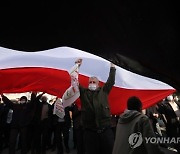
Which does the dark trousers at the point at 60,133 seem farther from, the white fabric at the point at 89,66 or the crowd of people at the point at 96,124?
the white fabric at the point at 89,66

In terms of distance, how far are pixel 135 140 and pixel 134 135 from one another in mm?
58

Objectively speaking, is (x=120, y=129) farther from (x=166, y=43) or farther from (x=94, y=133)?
(x=166, y=43)

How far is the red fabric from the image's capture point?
506 cm

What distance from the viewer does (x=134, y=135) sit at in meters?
2.51

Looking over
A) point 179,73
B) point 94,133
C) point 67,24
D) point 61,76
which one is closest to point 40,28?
point 67,24

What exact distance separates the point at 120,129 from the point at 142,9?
76.5 inches

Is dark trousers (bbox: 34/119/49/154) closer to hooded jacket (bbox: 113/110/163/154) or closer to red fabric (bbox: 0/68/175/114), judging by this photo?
red fabric (bbox: 0/68/175/114)

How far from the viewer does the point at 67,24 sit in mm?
988

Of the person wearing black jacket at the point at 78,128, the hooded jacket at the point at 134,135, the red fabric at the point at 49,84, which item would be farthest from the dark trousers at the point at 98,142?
the person wearing black jacket at the point at 78,128

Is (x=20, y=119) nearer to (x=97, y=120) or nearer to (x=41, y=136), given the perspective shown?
(x=41, y=136)

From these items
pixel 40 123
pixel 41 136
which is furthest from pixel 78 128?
pixel 41 136

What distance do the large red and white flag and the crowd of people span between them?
24.4 inches

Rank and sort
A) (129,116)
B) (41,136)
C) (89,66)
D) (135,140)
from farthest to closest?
(41,136)
(89,66)
(129,116)
(135,140)

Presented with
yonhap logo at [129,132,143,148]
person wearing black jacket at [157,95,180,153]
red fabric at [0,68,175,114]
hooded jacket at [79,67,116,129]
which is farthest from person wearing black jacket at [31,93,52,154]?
yonhap logo at [129,132,143,148]
